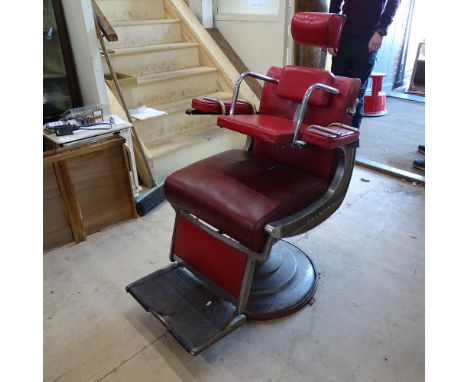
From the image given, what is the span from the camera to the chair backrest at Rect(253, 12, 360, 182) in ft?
4.92

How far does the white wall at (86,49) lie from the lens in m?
2.18

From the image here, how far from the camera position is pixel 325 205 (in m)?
1.51

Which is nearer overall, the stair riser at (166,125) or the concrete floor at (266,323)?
the concrete floor at (266,323)

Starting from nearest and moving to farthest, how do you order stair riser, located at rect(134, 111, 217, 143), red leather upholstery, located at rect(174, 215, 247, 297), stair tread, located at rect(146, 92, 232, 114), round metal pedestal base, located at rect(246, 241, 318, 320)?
red leather upholstery, located at rect(174, 215, 247, 297) → round metal pedestal base, located at rect(246, 241, 318, 320) → stair riser, located at rect(134, 111, 217, 143) → stair tread, located at rect(146, 92, 232, 114)

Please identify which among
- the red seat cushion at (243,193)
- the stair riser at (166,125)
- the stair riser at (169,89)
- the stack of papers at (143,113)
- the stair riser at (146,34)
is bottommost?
the stair riser at (166,125)

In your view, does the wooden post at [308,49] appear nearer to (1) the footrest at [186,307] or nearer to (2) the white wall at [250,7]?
(2) the white wall at [250,7]

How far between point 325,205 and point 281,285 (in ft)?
1.52

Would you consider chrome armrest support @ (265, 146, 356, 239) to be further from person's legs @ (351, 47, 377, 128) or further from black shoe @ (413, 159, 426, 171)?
black shoe @ (413, 159, 426, 171)

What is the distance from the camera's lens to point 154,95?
10.0ft

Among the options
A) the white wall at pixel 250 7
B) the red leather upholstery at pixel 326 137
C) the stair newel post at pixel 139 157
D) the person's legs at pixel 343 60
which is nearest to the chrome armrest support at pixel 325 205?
the red leather upholstery at pixel 326 137

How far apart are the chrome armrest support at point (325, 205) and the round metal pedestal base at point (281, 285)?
1.20ft

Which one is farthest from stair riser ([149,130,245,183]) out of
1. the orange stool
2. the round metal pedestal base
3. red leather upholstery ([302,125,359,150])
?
the orange stool
